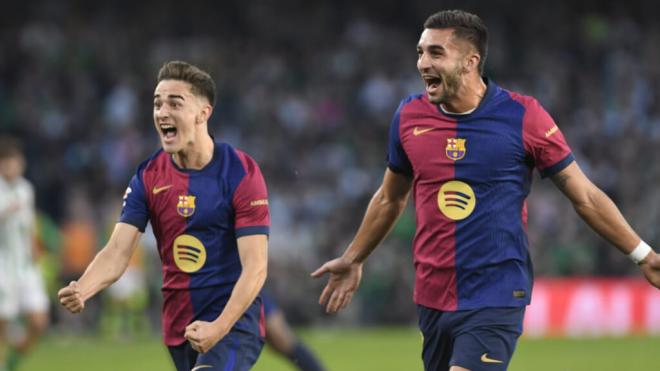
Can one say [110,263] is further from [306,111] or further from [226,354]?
[306,111]

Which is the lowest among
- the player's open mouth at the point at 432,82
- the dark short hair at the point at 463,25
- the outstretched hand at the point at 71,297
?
the outstretched hand at the point at 71,297

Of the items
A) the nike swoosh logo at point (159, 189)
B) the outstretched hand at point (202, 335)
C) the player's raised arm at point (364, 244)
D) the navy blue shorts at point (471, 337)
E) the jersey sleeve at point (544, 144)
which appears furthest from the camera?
the player's raised arm at point (364, 244)

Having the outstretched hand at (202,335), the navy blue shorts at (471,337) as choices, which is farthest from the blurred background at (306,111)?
the outstretched hand at (202,335)

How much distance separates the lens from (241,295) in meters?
6.46

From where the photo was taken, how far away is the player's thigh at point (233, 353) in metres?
6.59

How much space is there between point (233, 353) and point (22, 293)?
666 cm

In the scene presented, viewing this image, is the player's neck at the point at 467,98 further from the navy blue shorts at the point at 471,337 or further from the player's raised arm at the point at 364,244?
the navy blue shorts at the point at 471,337

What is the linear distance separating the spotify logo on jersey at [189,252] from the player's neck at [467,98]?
144 cm

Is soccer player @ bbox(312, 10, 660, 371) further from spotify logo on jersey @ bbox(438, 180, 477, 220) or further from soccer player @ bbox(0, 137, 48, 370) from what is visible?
soccer player @ bbox(0, 137, 48, 370)

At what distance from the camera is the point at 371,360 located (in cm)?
1450

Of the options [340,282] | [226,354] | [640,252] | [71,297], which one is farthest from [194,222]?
[640,252]

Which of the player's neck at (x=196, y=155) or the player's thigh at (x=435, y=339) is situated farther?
the player's neck at (x=196, y=155)

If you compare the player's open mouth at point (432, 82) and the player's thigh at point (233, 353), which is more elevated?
the player's open mouth at point (432, 82)

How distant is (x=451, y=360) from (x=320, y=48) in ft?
56.5
